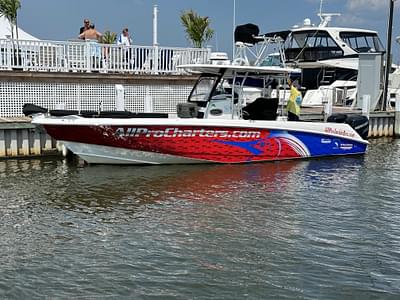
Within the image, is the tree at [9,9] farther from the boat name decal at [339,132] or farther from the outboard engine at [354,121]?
the boat name decal at [339,132]

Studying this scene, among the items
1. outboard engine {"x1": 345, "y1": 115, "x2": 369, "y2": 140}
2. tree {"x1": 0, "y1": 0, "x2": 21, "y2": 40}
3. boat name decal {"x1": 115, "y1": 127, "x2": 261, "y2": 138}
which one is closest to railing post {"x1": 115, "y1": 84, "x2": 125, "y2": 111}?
boat name decal {"x1": 115, "y1": 127, "x2": 261, "y2": 138}

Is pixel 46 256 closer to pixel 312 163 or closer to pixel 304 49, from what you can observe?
pixel 312 163

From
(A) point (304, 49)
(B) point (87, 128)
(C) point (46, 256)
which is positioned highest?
(A) point (304, 49)

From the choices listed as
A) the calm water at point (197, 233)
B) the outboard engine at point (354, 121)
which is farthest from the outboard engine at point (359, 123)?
the calm water at point (197, 233)

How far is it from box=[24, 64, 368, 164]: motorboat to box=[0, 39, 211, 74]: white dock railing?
9.67 feet

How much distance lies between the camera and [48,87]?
49.6ft

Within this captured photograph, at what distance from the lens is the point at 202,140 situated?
11859 millimetres

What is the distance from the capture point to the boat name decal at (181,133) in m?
11.4

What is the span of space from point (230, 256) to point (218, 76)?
6561 millimetres

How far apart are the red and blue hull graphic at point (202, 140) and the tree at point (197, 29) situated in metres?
12.1

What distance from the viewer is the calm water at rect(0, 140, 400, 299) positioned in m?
5.63

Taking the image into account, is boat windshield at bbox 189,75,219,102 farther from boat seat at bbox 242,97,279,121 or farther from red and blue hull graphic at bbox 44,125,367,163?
red and blue hull graphic at bbox 44,125,367,163

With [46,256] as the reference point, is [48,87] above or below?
above

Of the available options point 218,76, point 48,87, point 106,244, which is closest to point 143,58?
point 48,87
